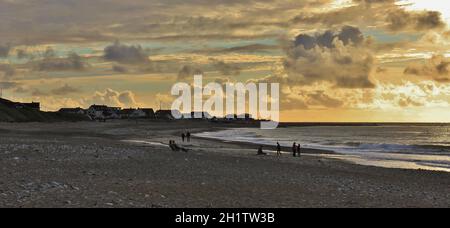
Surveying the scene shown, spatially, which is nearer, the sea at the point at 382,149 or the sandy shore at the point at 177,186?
the sandy shore at the point at 177,186

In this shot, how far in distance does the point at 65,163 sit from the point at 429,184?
717 inches

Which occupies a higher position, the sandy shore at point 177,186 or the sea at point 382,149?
the sandy shore at point 177,186

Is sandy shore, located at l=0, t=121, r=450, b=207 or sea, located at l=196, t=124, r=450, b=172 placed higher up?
sandy shore, located at l=0, t=121, r=450, b=207

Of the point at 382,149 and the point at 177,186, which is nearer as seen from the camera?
the point at 177,186

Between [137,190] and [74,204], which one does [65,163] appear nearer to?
[137,190]

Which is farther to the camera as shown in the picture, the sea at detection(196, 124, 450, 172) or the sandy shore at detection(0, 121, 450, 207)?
the sea at detection(196, 124, 450, 172)

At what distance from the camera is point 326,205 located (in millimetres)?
15969

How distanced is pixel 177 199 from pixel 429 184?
1500cm
